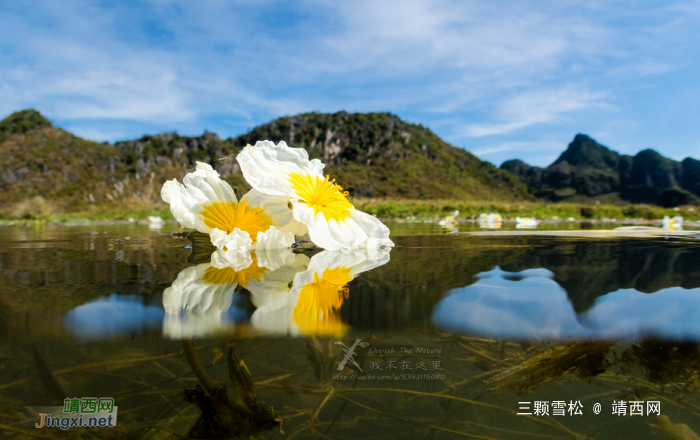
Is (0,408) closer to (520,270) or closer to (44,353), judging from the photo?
(44,353)

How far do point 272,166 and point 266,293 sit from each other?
630 millimetres

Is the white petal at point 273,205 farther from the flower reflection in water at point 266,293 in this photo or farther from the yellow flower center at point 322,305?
the yellow flower center at point 322,305

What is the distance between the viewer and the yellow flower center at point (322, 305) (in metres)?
0.61

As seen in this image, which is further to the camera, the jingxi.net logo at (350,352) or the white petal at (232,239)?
the white petal at (232,239)

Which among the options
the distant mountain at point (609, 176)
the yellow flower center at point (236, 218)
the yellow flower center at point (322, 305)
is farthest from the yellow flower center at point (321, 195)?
the distant mountain at point (609, 176)

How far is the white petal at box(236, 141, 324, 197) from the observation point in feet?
4.12

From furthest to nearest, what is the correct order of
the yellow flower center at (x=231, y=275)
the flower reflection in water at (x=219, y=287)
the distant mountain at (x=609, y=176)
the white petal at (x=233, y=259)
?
the distant mountain at (x=609, y=176) → the white petal at (x=233, y=259) → the yellow flower center at (x=231, y=275) → the flower reflection in water at (x=219, y=287)

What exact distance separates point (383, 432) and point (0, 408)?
0.55 m

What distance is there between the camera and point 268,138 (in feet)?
253

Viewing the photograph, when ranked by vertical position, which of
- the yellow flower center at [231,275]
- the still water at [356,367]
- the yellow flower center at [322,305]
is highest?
the yellow flower center at [231,275]

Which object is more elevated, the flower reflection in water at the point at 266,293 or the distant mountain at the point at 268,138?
the distant mountain at the point at 268,138

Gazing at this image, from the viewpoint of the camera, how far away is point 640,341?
592 millimetres

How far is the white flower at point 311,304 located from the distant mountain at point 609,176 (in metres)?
77.6

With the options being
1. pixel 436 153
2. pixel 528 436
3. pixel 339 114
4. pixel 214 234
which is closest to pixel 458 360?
pixel 528 436
